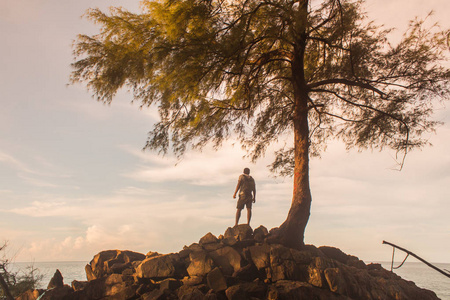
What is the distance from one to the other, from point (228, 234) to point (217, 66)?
6.09 metres

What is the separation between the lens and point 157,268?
30.1 ft

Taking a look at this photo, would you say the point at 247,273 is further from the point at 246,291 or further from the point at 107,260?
the point at 107,260

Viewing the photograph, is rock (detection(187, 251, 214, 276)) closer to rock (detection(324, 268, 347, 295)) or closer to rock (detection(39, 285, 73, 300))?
rock (detection(324, 268, 347, 295))

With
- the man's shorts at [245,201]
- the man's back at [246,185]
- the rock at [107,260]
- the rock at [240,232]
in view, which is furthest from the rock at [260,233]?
the rock at [107,260]

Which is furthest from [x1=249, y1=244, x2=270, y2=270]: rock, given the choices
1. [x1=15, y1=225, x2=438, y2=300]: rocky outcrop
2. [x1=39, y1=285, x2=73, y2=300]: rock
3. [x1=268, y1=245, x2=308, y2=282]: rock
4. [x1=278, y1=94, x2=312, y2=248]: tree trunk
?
[x1=39, y1=285, x2=73, y2=300]: rock

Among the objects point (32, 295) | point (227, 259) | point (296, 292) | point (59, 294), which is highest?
point (227, 259)

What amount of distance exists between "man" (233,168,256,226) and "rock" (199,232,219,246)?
2.29 metres

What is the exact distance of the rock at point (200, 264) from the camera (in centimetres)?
889

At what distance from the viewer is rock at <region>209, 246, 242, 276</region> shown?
916cm

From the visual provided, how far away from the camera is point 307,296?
25.8 feet

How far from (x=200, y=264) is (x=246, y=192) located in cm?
434

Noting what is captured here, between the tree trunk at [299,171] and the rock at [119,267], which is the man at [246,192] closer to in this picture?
the tree trunk at [299,171]

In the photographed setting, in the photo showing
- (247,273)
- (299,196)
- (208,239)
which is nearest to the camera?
(247,273)

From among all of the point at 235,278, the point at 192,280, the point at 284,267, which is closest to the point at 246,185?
the point at 284,267
